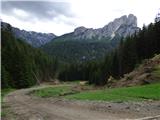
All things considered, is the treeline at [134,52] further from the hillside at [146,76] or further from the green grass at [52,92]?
the green grass at [52,92]

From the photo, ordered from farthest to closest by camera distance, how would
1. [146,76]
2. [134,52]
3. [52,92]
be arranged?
[134,52] → [52,92] → [146,76]

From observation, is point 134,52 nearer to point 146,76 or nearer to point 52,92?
point 52,92

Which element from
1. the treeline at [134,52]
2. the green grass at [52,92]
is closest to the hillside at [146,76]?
the green grass at [52,92]

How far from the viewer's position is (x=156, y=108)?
3016cm

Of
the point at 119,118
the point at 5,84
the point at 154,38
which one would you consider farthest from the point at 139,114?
the point at 154,38

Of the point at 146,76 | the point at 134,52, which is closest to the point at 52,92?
the point at 146,76

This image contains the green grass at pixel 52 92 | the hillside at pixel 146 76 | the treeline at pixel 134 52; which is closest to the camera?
the hillside at pixel 146 76

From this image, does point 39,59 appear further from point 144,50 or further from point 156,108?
point 156,108

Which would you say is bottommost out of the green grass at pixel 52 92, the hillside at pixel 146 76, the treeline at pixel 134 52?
the green grass at pixel 52 92

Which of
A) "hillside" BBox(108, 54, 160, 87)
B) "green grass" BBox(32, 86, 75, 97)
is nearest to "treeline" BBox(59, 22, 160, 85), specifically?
"hillside" BBox(108, 54, 160, 87)

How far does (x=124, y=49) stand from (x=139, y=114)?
257ft

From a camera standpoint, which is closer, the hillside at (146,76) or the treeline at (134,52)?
the hillside at (146,76)

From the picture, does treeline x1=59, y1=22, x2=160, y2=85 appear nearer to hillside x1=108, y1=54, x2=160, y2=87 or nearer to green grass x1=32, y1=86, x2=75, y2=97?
hillside x1=108, y1=54, x2=160, y2=87

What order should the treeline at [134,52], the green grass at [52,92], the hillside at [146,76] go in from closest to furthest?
the hillside at [146,76]
the green grass at [52,92]
the treeline at [134,52]
